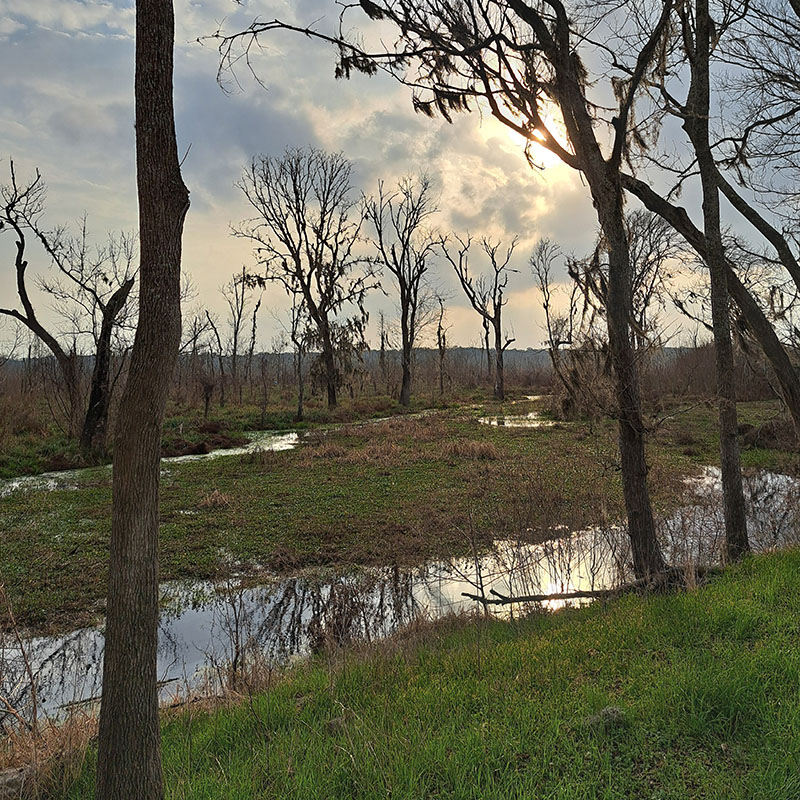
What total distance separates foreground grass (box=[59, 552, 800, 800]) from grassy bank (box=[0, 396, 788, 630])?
1137 millimetres

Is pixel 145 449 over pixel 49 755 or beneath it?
over

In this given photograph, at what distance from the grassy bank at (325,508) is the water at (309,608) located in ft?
1.62

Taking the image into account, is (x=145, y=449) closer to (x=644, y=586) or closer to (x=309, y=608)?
(x=309, y=608)

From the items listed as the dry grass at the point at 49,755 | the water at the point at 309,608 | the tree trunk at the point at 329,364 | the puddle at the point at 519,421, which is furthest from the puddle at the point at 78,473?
the dry grass at the point at 49,755

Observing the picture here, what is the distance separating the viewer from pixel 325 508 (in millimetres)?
10984

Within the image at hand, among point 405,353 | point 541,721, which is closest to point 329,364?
point 405,353

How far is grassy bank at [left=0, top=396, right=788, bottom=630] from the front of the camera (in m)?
7.74

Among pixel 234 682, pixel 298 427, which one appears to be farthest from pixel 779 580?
pixel 298 427

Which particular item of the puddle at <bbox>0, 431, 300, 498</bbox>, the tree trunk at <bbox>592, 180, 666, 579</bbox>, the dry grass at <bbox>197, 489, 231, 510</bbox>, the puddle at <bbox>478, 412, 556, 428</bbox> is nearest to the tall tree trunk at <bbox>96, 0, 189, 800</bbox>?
the tree trunk at <bbox>592, 180, 666, 579</bbox>

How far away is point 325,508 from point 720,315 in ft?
24.4

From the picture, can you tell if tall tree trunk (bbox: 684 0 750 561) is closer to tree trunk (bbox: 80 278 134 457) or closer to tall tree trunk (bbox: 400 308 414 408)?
tree trunk (bbox: 80 278 134 457)

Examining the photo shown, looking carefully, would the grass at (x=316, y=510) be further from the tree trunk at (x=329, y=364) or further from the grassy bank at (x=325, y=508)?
the tree trunk at (x=329, y=364)

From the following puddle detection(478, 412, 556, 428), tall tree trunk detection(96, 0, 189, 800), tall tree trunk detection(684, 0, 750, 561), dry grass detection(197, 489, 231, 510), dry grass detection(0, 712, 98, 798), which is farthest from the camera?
puddle detection(478, 412, 556, 428)

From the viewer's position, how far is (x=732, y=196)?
8.60m
